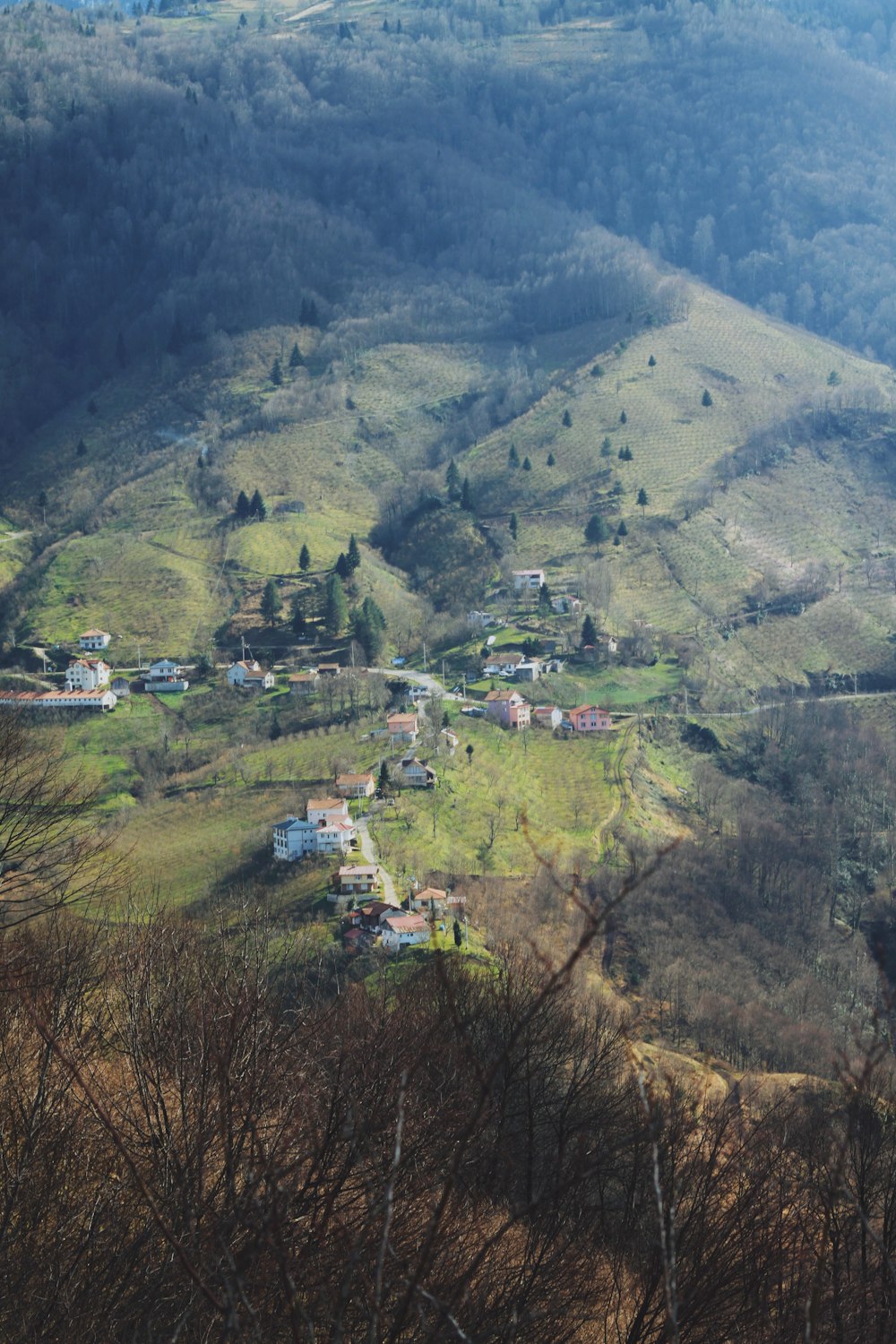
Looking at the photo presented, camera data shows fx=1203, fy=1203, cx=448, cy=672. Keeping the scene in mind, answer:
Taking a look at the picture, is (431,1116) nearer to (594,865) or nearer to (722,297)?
(594,865)

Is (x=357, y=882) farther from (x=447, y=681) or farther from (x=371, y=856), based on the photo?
(x=447, y=681)

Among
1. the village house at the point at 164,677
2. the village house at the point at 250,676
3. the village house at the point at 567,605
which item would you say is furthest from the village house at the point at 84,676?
the village house at the point at 567,605

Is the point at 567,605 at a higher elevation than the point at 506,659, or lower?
lower

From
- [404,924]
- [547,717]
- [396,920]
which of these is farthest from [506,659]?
[404,924]

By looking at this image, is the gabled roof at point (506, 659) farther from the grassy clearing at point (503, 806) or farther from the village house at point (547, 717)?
the grassy clearing at point (503, 806)

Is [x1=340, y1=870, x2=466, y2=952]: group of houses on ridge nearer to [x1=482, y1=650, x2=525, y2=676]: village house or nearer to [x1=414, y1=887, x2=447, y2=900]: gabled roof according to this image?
[x1=414, y1=887, x2=447, y2=900]: gabled roof

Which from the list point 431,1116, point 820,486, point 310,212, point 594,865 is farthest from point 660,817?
point 310,212
